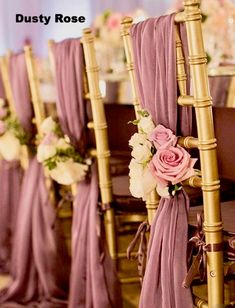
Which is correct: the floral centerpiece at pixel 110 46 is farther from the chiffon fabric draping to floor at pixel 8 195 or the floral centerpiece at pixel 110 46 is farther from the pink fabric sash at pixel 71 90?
the pink fabric sash at pixel 71 90

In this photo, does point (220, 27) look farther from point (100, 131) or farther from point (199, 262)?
point (199, 262)

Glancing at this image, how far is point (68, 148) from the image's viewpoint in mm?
2328

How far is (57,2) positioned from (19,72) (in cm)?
183

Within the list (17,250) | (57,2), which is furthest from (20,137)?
(57,2)

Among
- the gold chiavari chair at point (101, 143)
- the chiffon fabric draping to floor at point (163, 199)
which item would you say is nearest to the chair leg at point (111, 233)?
the gold chiavari chair at point (101, 143)

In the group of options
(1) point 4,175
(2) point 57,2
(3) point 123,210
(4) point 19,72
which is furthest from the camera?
(2) point 57,2

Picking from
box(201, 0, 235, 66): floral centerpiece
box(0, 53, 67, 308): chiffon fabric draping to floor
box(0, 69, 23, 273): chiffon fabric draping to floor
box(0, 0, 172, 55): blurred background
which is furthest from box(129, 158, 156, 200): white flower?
box(0, 0, 172, 55): blurred background

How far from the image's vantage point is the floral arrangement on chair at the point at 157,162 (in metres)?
1.65

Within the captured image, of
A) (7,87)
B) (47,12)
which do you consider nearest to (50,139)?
(7,87)

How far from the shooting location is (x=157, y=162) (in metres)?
1.67

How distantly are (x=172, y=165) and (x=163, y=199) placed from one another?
0.42ft

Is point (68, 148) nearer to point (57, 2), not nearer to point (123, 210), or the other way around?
point (123, 210)

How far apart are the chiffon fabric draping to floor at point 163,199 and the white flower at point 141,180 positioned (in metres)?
0.07

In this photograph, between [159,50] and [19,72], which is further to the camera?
[19,72]
